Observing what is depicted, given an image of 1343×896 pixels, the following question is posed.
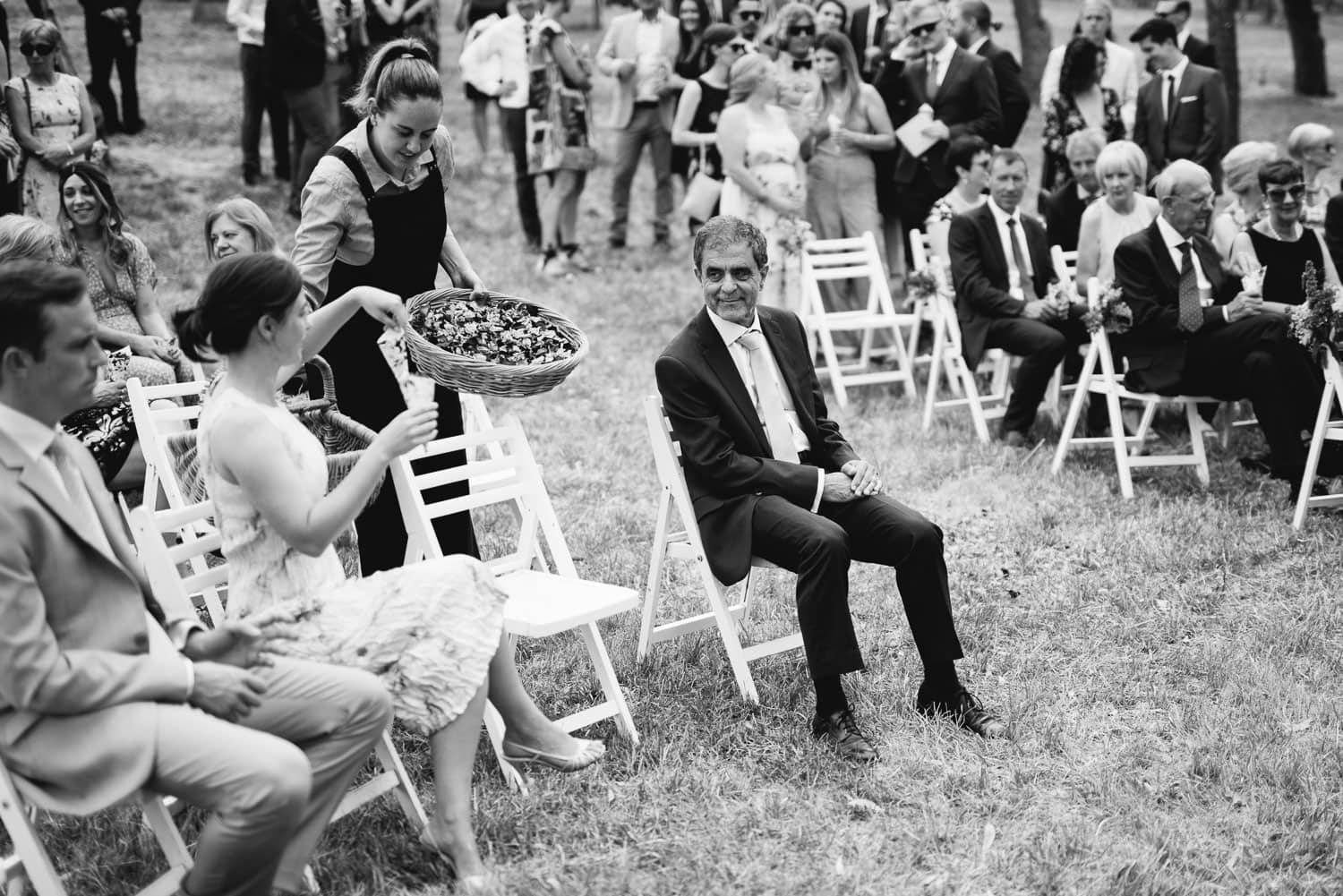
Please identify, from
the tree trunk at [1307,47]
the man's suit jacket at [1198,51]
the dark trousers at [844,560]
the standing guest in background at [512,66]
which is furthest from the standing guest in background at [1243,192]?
the tree trunk at [1307,47]

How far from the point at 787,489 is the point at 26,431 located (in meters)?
2.52

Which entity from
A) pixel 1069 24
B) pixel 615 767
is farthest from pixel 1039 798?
pixel 1069 24

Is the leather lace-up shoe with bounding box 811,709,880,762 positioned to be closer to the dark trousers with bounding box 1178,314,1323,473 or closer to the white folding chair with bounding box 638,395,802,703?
the white folding chair with bounding box 638,395,802,703

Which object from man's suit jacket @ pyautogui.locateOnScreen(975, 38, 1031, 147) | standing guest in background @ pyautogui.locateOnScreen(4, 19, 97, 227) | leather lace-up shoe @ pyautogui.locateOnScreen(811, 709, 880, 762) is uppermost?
standing guest in background @ pyautogui.locateOnScreen(4, 19, 97, 227)

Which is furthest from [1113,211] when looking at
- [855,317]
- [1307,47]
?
[1307,47]

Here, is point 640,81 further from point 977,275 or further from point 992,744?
point 992,744

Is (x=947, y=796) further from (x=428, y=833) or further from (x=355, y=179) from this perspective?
(x=355, y=179)

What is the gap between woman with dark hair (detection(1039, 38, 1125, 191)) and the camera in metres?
9.90

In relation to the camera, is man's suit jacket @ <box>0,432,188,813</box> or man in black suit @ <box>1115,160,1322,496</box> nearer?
man's suit jacket @ <box>0,432,188,813</box>

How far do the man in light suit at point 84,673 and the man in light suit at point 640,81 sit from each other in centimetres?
957

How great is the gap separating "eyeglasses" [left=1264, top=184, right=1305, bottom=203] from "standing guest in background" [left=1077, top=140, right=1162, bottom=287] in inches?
28.8

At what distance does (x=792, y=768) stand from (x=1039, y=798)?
75cm

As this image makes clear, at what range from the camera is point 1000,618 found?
18.0 feet

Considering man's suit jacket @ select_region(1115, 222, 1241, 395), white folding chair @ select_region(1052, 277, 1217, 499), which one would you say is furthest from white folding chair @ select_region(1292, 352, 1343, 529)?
man's suit jacket @ select_region(1115, 222, 1241, 395)
